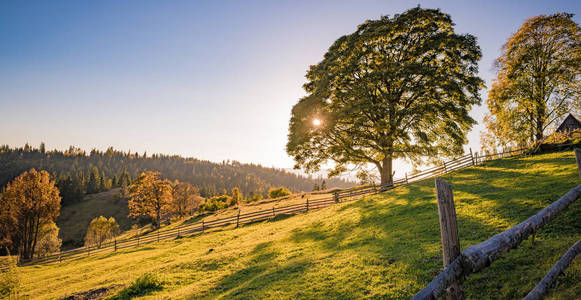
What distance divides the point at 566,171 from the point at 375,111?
39.1 ft

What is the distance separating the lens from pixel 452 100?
2116 cm

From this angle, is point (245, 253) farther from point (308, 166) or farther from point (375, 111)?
point (375, 111)

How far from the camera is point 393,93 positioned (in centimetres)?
2195

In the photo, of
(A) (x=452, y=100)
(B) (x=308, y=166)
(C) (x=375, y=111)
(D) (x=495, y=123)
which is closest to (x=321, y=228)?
(B) (x=308, y=166)

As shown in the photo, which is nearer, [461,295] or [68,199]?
[461,295]

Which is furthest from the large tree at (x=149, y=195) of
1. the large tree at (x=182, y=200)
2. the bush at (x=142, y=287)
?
the bush at (x=142, y=287)

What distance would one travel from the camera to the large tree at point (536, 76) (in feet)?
63.9

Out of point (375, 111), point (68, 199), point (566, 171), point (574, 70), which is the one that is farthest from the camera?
point (68, 199)

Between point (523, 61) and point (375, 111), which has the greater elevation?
point (523, 61)

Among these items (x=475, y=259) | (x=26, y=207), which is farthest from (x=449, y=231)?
(x=26, y=207)

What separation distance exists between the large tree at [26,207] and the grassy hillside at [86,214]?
3910 cm

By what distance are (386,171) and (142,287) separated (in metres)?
22.0

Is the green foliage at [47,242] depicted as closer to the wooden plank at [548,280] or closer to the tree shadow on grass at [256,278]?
the tree shadow on grass at [256,278]

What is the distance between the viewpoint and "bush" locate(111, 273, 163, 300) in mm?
10031
